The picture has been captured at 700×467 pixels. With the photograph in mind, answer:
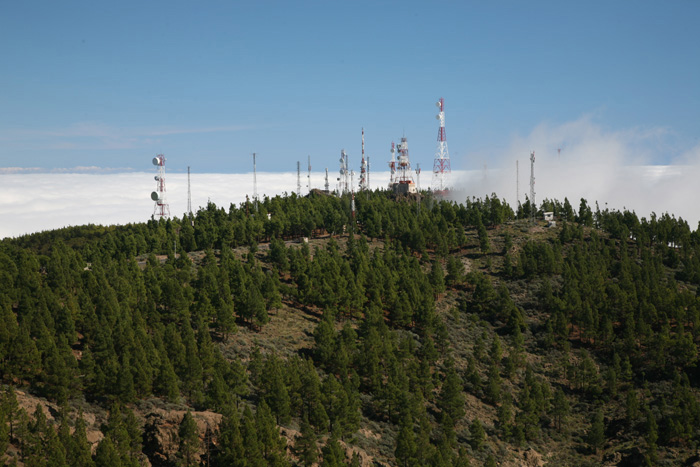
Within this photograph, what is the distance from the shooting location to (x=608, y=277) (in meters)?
131

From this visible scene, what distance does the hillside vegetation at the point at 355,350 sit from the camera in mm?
62969

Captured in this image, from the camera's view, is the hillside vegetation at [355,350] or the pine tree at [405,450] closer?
the hillside vegetation at [355,350]

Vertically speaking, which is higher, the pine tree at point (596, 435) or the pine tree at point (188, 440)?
the pine tree at point (188, 440)

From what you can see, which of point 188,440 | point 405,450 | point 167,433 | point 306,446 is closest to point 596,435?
point 405,450

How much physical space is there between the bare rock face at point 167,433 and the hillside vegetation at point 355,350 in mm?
153

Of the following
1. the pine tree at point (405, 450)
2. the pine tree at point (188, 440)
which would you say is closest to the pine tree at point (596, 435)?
the pine tree at point (405, 450)

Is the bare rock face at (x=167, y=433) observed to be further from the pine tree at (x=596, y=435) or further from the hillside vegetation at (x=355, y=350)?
the pine tree at (x=596, y=435)

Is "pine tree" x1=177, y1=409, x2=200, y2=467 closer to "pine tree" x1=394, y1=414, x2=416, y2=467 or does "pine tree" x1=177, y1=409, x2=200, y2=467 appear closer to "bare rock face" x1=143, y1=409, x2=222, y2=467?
"bare rock face" x1=143, y1=409, x2=222, y2=467

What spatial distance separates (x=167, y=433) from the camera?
60438 mm

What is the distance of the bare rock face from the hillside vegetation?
0.15m

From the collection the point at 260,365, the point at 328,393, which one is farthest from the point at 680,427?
the point at 260,365

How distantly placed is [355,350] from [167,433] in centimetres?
3644

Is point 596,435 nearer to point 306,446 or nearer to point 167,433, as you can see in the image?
point 306,446

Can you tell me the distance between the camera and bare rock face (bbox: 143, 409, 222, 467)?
59.6 meters
